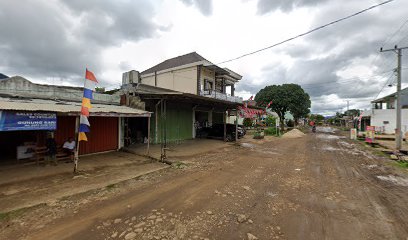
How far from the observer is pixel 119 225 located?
3.87 m

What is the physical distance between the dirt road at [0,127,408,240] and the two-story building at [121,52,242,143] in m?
6.78

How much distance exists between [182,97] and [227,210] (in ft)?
30.3

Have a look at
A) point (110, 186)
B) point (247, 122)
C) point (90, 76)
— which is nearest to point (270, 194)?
point (110, 186)

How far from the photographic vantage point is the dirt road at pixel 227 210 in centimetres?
372

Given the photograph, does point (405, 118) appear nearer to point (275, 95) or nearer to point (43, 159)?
point (275, 95)

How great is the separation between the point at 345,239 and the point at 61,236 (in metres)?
5.37

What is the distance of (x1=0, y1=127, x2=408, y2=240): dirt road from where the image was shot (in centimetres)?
372

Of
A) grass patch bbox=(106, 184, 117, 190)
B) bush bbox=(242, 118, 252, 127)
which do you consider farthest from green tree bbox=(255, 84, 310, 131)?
grass patch bbox=(106, 184, 117, 190)

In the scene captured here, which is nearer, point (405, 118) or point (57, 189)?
point (57, 189)

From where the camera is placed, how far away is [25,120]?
644 centimetres

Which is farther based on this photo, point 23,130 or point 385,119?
point 385,119

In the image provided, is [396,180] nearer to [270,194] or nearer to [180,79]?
[270,194]

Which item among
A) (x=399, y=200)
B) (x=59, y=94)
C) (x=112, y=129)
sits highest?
(x=59, y=94)

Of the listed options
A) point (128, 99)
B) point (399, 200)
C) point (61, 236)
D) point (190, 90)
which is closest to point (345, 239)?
point (399, 200)
